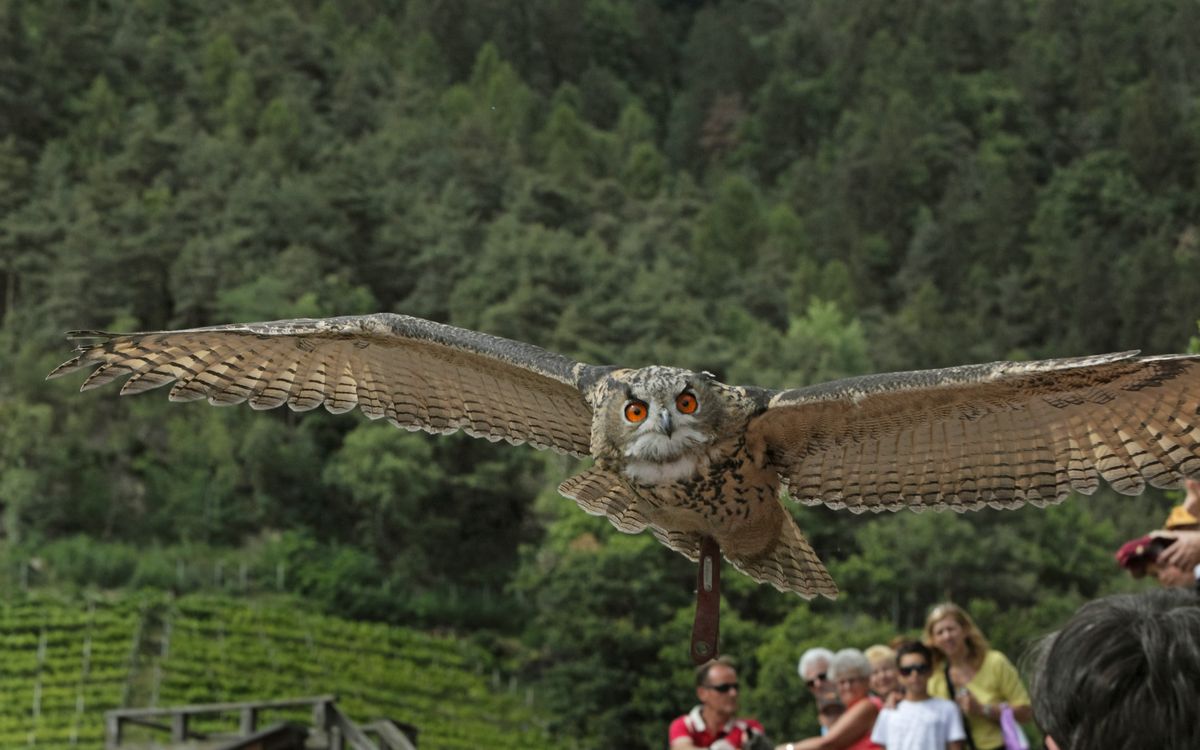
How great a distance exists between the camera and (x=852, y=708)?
19.1 feet

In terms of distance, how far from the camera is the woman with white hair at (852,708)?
5758mm

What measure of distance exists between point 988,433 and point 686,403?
2.78 ft

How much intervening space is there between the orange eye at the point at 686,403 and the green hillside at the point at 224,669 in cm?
3388

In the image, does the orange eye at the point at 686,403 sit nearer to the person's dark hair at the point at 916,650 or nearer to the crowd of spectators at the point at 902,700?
the crowd of spectators at the point at 902,700

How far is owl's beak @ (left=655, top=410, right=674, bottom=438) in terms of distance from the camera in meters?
4.32

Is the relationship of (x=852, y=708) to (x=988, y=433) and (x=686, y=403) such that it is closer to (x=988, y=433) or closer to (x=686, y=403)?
(x=988, y=433)

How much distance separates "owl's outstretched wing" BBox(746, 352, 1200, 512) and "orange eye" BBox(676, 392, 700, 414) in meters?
0.25

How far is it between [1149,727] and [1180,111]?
102 metres

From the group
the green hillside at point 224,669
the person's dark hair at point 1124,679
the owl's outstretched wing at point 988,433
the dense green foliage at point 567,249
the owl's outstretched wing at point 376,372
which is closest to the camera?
the person's dark hair at point 1124,679

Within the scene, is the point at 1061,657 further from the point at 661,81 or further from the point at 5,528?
the point at 661,81

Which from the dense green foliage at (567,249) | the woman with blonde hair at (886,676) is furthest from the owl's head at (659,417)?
the dense green foliage at (567,249)

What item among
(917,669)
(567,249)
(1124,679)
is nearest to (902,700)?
(917,669)

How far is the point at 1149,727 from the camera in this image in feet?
6.84

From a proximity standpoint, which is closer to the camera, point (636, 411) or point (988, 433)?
point (636, 411)
